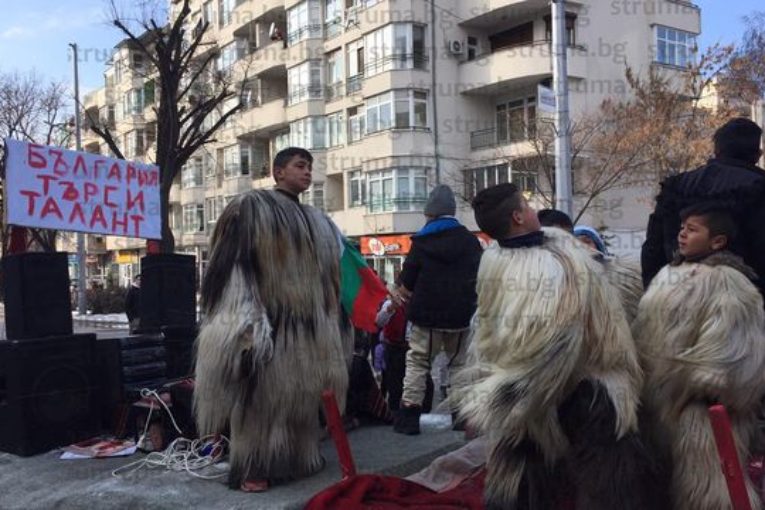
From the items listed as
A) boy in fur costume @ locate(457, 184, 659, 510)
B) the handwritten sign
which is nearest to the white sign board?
the handwritten sign

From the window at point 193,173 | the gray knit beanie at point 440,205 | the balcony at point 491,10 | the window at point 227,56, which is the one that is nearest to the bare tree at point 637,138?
the balcony at point 491,10

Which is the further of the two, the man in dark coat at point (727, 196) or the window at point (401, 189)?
the window at point (401, 189)

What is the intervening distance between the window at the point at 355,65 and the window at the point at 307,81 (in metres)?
2.34

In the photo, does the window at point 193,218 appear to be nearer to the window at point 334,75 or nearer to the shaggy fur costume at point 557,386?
the window at point 334,75

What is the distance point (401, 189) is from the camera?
29.7 meters

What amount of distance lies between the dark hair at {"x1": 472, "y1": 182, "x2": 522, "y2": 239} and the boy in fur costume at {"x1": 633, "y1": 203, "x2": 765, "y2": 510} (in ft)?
Result: 2.35

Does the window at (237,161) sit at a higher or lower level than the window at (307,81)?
lower

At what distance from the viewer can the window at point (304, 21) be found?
34500 mm

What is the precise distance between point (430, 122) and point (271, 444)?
2651 centimetres

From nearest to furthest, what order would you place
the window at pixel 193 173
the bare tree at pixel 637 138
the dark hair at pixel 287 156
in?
1. the dark hair at pixel 287 156
2. the bare tree at pixel 637 138
3. the window at pixel 193 173

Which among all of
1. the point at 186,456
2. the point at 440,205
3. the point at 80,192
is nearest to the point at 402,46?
the point at 80,192

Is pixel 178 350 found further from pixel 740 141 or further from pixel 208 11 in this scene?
pixel 208 11

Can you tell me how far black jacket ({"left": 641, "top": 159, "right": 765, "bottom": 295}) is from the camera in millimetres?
3416

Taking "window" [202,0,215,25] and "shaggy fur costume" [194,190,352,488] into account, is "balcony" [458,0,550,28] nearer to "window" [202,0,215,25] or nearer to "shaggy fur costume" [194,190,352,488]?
"window" [202,0,215,25]
